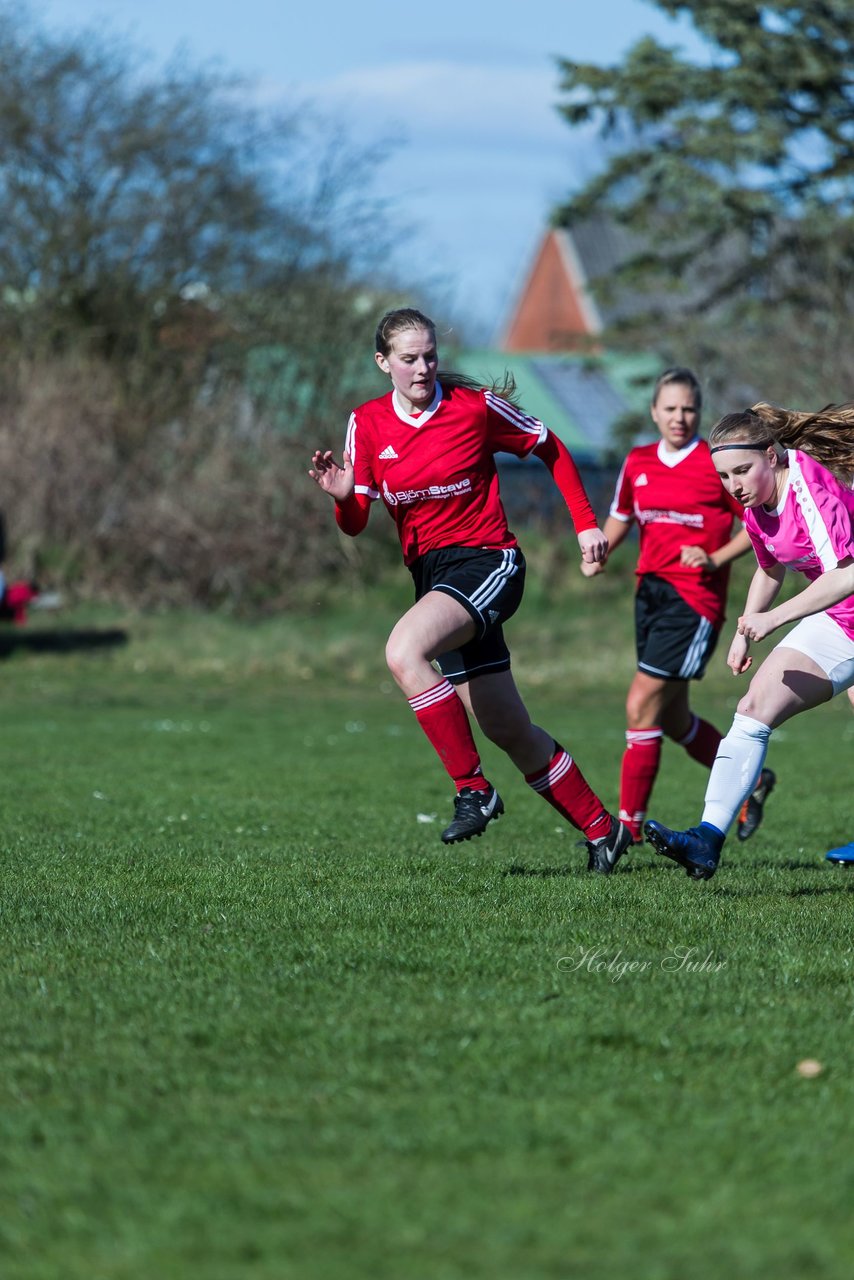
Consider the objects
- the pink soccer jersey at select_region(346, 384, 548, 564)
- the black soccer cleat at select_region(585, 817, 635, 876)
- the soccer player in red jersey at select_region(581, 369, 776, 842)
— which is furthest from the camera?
the soccer player in red jersey at select_region(581, 369, 776, 842)

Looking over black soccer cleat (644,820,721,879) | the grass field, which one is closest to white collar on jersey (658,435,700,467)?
the grass field

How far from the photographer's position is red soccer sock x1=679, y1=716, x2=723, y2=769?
8867 millimetres

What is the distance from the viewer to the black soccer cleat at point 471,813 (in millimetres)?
6125

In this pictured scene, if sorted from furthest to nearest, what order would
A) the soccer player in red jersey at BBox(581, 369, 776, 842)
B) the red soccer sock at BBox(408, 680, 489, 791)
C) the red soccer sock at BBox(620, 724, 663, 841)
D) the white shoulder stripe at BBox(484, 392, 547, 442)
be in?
the red soccer sock at BBox(620, 724, 663, 841) < the soccer player in red jersey at BBox(581, 369, 776, 842) < the white shoulder stripe at BBox(484, 392, 547, 442) < the red soccer sock at BBox(408, 680, 489, 791)

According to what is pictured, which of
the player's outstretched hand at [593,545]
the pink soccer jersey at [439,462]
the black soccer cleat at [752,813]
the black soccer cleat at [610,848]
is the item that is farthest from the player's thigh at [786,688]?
the black soccer cleat at [752,813]

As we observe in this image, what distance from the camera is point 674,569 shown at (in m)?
8.43

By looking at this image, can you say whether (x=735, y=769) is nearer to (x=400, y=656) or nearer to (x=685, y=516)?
(x=400, y=656)

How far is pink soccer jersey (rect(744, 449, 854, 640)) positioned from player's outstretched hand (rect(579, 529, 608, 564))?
60 centimetres

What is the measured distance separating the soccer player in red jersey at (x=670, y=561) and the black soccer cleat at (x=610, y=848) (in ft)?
4.82

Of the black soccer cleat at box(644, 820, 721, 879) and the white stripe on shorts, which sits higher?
the white stripe on shorts

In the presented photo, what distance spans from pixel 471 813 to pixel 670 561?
2728mm

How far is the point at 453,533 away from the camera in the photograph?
661 cm

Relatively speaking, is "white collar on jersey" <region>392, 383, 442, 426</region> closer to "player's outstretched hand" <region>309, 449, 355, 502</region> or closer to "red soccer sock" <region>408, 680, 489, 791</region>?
"player's outstretched hand" <region>309, 449, 355, 502</region>

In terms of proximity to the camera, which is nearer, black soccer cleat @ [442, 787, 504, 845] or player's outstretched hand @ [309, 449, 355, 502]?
black soccer cleat @ [442, 787, 504, 845]
